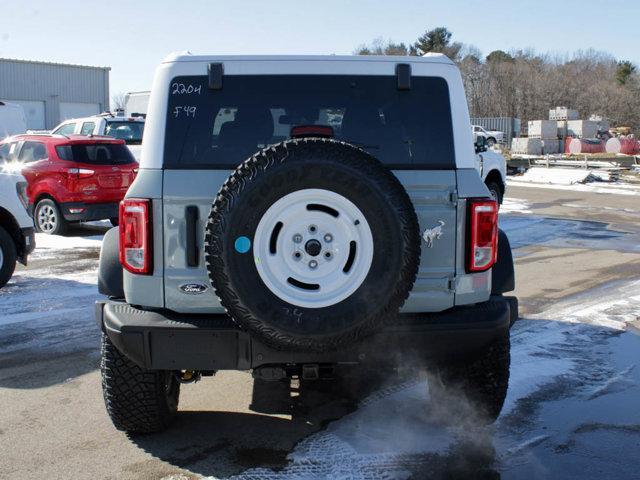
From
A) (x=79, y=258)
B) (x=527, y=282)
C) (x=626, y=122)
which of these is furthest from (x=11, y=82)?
(x=626, y=122)

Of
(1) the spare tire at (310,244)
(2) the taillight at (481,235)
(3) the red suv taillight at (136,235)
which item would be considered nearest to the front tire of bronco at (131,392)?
(3) the red suv taillight at (136,235)

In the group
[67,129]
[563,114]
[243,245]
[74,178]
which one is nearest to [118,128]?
[67,129]

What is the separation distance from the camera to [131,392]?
4164 millimetres

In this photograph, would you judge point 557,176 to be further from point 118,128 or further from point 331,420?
point 331,420

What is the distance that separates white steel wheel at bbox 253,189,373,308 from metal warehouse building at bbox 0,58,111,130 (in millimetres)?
46469

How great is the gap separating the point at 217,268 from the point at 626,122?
76187mm

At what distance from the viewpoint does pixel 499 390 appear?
437 centimetres

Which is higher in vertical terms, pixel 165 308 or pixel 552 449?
pixel 165 308

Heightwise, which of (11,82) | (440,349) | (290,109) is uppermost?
(11,82)

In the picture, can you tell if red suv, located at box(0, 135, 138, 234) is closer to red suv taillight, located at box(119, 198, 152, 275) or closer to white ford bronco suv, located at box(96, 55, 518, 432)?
white ford bronco suv, located at box(96, 55, 518, 432)

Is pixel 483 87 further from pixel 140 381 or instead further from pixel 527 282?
pixel 140 381

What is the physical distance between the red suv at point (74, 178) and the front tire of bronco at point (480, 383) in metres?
8.70

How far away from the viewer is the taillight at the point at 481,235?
3.91 meters

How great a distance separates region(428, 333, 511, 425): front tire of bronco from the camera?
4293mm
